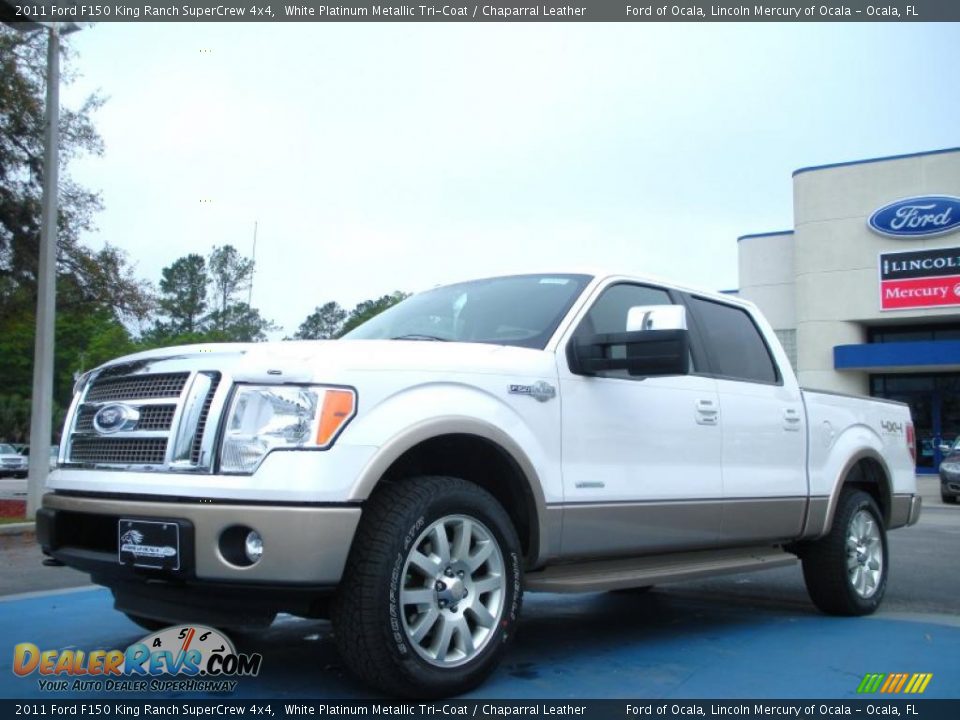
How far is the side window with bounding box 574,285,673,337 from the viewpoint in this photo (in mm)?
4918

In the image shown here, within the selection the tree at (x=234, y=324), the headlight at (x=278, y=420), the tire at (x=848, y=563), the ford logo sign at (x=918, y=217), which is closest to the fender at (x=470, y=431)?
the headlight at (x=278, y=420)

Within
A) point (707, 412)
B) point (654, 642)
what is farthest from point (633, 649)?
point (707, 412)

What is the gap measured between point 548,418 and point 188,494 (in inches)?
63.3

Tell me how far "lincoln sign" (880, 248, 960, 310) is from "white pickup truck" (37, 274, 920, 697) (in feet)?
90.7

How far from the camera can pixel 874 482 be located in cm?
690

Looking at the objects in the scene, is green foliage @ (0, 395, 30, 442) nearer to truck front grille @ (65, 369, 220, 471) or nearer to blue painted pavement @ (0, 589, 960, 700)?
blue painted pavement @ (0, 589, 960, 700)

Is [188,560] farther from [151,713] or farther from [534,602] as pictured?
[534,602]

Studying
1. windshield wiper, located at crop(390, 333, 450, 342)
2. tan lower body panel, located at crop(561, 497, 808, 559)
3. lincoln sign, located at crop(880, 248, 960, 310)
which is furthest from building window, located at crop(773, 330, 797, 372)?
windshield wiper, located at crop(390, 333, 450, 342)

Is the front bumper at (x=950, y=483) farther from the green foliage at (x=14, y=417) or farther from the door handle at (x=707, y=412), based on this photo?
the green foliage at (x=14, y=417)

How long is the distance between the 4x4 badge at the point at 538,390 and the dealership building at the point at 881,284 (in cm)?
Answer: 2811

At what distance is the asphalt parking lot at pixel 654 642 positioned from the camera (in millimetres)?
4125

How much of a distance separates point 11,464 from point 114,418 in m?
38.4

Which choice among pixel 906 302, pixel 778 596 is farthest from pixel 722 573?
pixel 906 302

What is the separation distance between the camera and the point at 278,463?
3.53m
